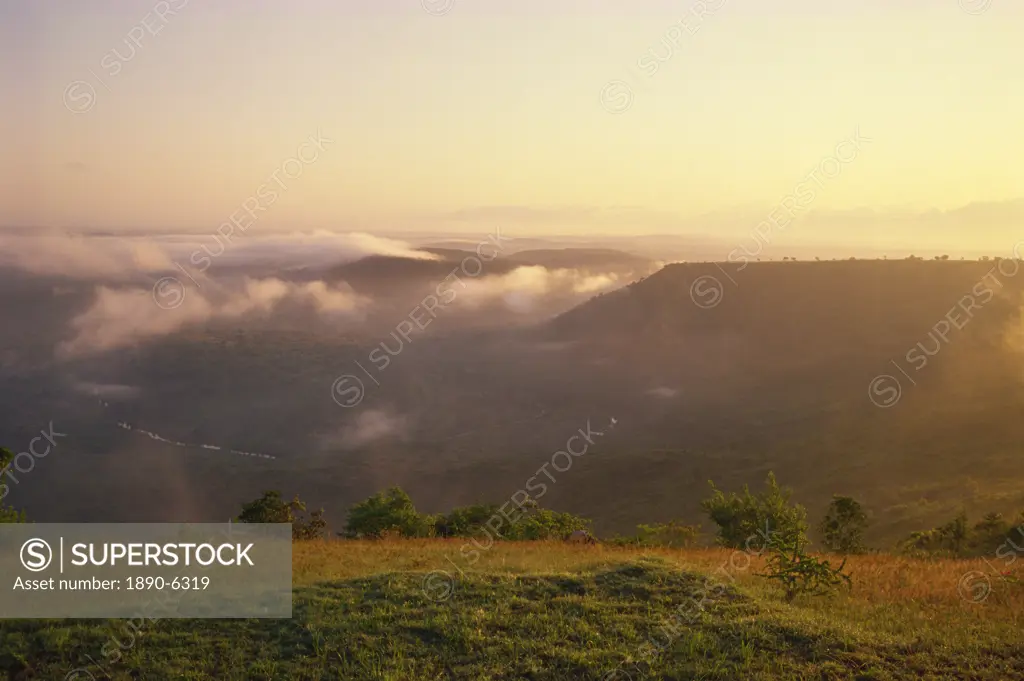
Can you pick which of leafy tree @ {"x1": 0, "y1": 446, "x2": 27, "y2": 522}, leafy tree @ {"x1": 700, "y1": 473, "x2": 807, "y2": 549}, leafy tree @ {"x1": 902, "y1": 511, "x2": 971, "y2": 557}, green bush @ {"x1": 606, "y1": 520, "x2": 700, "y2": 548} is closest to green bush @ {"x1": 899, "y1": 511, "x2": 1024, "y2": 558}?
leafy tree @ {"x1": 902, "y1": 511, "x2": 971, "y2": 557}

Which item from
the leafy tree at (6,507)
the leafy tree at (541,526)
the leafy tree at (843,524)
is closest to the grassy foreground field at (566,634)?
the leafy tree at (6,507)

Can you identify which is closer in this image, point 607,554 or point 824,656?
point 824,656

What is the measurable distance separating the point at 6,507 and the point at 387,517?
11.1m

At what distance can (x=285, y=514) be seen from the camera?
24.5 m

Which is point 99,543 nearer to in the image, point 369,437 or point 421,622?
point 421,622

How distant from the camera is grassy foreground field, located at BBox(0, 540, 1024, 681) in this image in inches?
376

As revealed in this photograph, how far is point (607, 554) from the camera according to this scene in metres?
16.8

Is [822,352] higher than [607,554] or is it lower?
higher

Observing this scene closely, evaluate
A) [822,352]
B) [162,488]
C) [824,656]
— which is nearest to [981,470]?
[822,352]

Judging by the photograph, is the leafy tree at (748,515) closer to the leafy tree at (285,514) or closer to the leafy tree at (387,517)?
the leafy tree at (387,517)

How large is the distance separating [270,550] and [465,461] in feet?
440

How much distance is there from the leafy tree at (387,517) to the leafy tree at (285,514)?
60.7 inches

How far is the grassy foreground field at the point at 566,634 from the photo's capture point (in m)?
9.55

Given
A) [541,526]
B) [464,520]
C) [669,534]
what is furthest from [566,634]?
[669,534]
